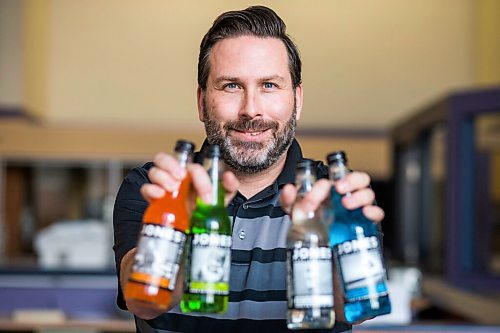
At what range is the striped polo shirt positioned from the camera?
107cm

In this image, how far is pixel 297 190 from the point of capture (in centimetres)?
91

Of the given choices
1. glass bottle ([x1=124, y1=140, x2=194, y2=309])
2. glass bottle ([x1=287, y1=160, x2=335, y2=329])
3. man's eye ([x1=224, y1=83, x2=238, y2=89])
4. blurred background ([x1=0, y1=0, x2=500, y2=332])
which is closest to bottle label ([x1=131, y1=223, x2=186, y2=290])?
glass bottle ([x1=124, y1=140, x2=194, y2=309])

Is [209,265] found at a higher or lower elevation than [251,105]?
lower

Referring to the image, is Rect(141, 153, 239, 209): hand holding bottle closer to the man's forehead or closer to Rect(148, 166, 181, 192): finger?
Rect(148, 166, 181, 192): finger

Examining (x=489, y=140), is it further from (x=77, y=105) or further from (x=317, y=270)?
(x=317, y=270)

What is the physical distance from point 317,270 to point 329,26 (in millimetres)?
4734

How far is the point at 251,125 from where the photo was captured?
3.26ft

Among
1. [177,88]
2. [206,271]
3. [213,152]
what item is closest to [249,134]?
[213,152]

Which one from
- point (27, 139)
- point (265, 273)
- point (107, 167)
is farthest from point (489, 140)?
point (265, 273)

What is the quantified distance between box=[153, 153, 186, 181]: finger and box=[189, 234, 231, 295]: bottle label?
0.21 feet

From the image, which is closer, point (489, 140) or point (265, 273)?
point (265, 273)

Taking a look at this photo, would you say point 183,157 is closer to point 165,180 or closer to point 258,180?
point 165,180

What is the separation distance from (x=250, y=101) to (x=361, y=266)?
24 cm

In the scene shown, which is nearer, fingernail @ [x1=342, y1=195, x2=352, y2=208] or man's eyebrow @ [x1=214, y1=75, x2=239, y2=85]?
fingernail @ [x1=342, y1=195, x2=352, y2=208]
